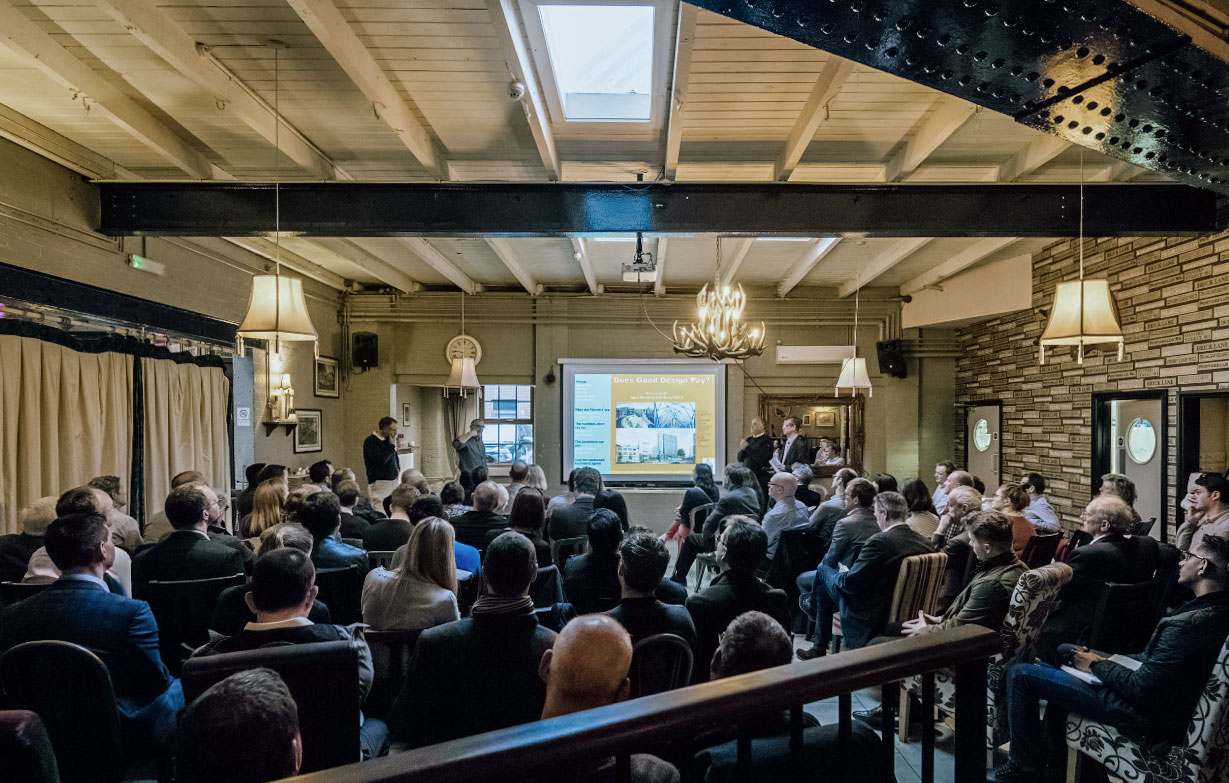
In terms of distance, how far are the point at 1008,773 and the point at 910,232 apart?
116 inches

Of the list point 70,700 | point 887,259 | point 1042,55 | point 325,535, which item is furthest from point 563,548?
point 887,259

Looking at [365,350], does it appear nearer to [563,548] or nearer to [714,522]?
A: [563,548]

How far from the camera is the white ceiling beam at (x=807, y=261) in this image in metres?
5.93

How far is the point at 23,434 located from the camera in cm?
380

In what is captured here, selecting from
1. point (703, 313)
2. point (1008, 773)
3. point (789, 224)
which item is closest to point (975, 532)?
point (1008, 773)

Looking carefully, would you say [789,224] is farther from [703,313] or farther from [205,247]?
[205,247]

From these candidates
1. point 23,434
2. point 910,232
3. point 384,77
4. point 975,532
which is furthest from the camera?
point 910,232

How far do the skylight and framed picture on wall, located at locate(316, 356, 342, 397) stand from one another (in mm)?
5329

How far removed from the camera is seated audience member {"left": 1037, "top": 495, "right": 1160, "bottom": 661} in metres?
3.08

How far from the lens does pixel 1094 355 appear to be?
17.3ft

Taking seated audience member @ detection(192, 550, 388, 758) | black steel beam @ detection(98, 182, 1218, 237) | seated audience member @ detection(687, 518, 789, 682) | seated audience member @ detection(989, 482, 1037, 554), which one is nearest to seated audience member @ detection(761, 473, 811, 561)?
seated audience member @ detection(989, 482, 1037, 554)

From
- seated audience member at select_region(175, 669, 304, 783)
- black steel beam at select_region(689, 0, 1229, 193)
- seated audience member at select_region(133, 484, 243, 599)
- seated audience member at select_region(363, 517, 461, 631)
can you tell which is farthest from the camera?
seated audience member at select_region(133, 484, 243, 599)

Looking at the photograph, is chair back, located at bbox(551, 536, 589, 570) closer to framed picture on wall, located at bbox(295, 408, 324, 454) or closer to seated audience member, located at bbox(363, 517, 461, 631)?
seated audience member, located at bbox(363, 517, 461, 631)

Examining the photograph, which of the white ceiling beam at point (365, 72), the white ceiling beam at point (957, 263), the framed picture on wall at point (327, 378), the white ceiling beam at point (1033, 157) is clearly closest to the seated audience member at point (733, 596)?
the white ceiling beam at point (365, 72)
